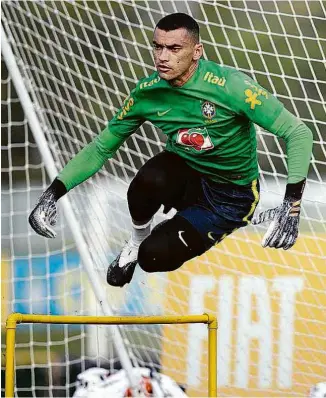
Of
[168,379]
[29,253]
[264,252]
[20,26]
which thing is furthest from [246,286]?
[20,26]

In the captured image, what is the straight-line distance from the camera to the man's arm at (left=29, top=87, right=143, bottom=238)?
134 inches

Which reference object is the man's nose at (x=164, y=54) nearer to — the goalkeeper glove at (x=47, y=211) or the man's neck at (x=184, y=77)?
the man's neck at (x=184, y=77)

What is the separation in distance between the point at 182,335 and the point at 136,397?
444 millimetres

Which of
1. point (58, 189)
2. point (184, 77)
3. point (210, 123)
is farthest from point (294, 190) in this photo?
point (58, 189)

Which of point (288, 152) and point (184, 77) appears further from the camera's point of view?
point (184, 77)

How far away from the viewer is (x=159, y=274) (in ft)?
14.5

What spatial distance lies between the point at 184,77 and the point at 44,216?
57 centimetres

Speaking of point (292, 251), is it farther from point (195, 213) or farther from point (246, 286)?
point (195, 213)

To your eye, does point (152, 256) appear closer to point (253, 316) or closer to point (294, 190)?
point (294, 190)

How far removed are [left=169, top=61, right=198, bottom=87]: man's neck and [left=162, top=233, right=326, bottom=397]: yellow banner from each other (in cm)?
106

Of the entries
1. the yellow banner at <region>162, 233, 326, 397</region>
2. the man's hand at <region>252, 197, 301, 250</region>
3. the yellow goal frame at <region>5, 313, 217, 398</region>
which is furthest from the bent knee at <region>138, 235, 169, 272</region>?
the yellow banner at <region>162, 233, 326, 397</region>

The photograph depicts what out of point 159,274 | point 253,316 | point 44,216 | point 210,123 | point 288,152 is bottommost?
point 253,316

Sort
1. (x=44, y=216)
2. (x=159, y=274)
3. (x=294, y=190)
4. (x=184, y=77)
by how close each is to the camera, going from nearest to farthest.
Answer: (x=294, y=190) < (x=184, y=77) < (x=44, y=216) < (x=159, y=274)

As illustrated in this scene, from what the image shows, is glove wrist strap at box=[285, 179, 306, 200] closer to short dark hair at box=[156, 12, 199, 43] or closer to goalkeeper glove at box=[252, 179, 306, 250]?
goalkeeper glove at box=[252, 179, 306, 250]
